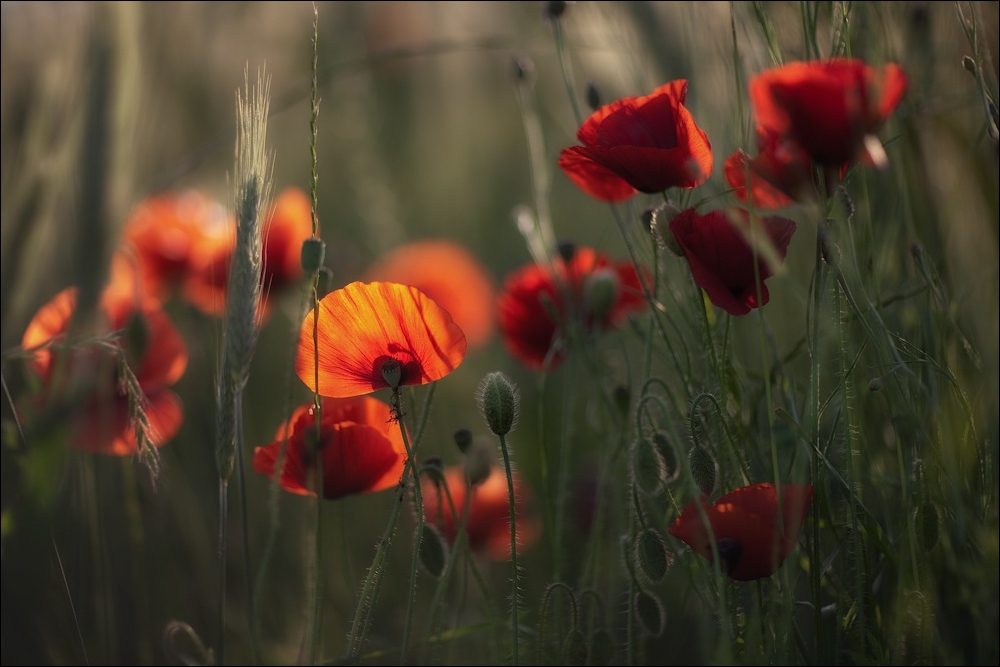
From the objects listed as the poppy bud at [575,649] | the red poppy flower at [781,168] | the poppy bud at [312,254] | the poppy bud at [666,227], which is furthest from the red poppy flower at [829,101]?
the poppy bud at [575,649]

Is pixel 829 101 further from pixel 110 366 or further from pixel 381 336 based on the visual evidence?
pixel 110 366

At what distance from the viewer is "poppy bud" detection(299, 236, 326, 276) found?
753 millimetres

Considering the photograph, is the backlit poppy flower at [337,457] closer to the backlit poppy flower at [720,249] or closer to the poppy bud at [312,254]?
the poppy bud at [312,254]

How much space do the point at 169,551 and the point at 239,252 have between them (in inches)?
34.5

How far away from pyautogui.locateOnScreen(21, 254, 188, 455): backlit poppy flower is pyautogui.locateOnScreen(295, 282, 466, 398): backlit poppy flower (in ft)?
0.52

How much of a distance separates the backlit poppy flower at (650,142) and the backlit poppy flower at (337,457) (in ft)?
0.98

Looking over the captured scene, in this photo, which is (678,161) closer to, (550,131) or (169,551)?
(169,551)

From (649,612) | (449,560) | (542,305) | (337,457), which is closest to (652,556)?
(649,612)

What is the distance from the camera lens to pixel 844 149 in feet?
2.20

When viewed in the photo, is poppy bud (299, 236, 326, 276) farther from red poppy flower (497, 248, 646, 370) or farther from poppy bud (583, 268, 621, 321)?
red poppy flower (497, 248, 646, 370)

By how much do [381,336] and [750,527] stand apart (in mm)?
325

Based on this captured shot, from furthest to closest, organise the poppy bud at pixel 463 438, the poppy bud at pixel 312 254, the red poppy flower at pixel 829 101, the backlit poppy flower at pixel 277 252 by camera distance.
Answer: the backlit poppy flower at pixel 277 252 < the poppy bud at pixel 463 438 < the poppy bud at pixel 312 254 < the red poppy flower at pixel 829 101

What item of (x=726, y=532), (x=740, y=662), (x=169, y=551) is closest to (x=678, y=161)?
(x=726, y=532)

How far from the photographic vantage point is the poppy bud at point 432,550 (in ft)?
3.06
